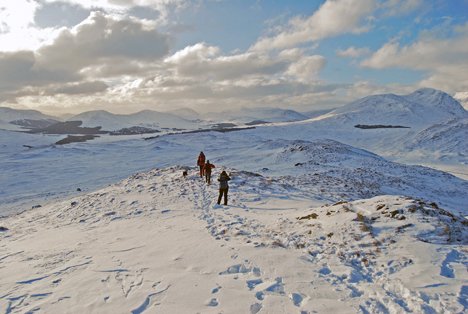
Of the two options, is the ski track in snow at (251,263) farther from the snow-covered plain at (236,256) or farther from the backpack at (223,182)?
the backpack at (223,182)

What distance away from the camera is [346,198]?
1522cm

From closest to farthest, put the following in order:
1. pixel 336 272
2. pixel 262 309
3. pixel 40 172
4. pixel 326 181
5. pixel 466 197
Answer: pixel 262 309 < pixel 336 272 < pixel 326 181 < pixel 466 197 < pixel 40 172

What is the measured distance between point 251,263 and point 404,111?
549 ft

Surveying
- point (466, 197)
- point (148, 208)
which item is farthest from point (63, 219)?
point (466, 197)

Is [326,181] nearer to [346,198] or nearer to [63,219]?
[346,198]

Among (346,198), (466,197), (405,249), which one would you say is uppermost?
(405,249)

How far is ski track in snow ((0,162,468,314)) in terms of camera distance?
4461 mm

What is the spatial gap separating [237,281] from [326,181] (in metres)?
15.9

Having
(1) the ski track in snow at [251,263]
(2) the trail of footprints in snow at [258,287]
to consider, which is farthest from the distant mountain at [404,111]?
(2) the trail of footprints in snow at [258,287]

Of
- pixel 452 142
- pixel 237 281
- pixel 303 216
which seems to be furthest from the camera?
pixel 452 142

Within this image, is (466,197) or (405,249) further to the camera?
(466,197)

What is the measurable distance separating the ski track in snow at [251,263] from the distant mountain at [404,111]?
427ft

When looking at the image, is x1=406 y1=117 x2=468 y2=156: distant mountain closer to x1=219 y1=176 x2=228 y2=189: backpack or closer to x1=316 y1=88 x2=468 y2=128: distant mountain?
→ x1=316 y1=88 x2=468 y2=128: distant mountain

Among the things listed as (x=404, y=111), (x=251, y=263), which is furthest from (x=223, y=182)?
(x=404, y=111)
